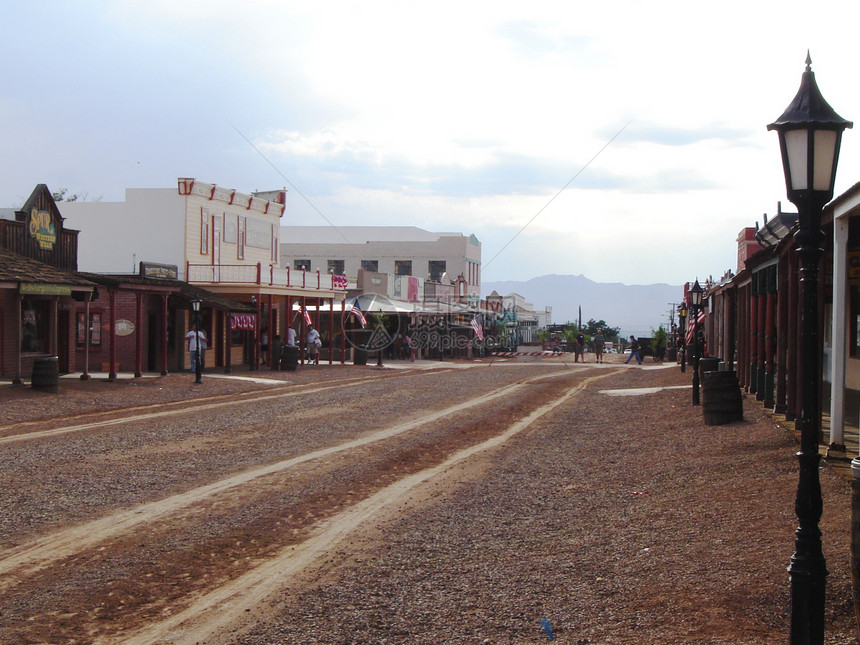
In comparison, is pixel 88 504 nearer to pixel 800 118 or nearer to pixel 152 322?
pixel 800 118

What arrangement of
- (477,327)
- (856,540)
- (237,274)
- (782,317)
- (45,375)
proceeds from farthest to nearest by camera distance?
1. (477,327)
2. (237,274)
3. (45,375)
4. (782,317)
5. (856,540)

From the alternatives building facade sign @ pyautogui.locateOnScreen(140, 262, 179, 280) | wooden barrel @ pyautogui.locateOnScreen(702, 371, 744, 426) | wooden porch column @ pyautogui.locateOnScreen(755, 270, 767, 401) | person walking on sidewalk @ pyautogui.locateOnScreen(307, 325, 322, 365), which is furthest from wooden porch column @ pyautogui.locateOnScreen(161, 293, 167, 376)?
wooden barrel @ pyautogui.locateOnScreen(702, 371, 744, 426)

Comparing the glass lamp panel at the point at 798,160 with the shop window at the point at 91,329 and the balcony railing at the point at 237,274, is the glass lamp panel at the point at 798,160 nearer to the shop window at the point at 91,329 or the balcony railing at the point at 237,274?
the shop window at the point at 91,329

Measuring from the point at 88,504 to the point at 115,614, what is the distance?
378 centimetres

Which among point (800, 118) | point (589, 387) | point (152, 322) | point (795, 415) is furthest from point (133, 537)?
point (152, 322)

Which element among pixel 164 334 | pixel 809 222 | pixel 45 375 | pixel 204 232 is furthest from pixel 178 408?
pixel 809 222

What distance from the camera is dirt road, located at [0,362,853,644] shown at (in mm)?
6000

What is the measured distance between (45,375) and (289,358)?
42.8 feet

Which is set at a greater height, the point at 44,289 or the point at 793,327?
the point at 44,289

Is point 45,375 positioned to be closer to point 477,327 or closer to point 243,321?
point 243,321

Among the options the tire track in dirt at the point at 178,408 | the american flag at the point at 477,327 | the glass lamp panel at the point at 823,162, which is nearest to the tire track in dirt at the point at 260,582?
the glass lamp panel at the point at 823,162

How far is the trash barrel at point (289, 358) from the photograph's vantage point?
34344 millimetres

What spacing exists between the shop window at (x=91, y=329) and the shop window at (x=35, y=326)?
2.77 meters

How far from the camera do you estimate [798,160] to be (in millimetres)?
5426
